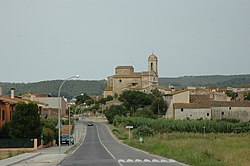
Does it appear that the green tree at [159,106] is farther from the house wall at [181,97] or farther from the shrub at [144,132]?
the shrub at [144,132]

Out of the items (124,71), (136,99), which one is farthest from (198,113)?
(124,71)

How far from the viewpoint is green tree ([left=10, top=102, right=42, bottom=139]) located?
56.0 m

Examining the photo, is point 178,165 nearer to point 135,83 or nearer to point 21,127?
point 21,127

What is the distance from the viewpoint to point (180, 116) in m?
112

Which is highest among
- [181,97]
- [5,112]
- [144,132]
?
[181,97]

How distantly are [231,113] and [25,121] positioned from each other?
6365 centimetres

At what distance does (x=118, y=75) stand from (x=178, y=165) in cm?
15910

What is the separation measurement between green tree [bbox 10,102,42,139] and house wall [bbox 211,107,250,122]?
61.1 metres

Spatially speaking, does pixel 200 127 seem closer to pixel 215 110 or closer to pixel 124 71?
pixel 215 110

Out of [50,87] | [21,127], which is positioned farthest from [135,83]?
[21,127]

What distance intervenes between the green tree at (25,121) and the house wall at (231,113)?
61121mm

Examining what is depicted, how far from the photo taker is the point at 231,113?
109438 millimetres

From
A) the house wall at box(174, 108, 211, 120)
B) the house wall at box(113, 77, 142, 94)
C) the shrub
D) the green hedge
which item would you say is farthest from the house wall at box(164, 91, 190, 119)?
the house wall at box(113, 77, 142, 94)

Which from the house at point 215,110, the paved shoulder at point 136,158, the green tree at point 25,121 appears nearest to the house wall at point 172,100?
the house at point 215,110
